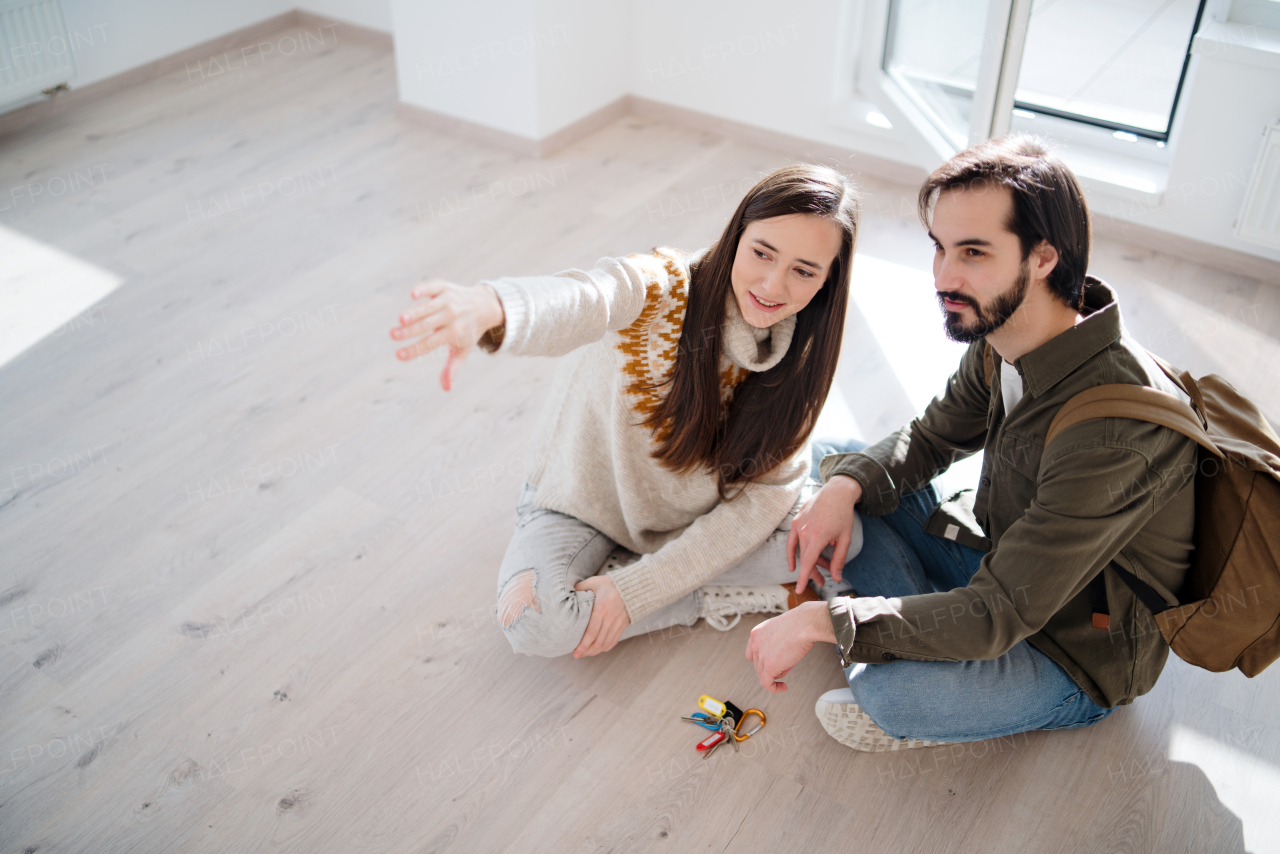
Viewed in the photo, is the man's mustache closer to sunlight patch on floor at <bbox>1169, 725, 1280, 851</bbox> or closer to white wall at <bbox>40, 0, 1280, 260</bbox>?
sunlight patch on floor at <bbox>1169, 725, 1280, 851</bbox>

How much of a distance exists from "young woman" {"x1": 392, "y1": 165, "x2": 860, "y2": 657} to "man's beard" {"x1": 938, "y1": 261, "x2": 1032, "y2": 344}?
19cm

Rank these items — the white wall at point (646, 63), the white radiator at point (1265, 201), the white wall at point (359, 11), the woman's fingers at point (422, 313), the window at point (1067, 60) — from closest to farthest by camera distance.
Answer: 1. the woman's fingers at point (422, 313)
2. the white radiator at point (1265, 201)
3. the window at point (1067, 60)
4. the white wall at point (646, 63)
5. the white wall at point (359, 11)

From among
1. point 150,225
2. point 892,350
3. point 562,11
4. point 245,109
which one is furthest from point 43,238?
point 892,350

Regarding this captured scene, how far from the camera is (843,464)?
1813mm

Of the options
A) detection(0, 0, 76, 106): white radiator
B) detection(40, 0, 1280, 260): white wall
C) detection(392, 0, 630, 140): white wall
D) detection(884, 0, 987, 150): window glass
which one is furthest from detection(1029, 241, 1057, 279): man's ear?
detection(0, 0, 76, 106): white radiator

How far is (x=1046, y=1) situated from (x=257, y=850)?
3.12 meters

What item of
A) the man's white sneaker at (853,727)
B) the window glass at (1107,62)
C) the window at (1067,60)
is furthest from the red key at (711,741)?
the window glass at (1107,62)

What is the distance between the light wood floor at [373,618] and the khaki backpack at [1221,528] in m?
0.31

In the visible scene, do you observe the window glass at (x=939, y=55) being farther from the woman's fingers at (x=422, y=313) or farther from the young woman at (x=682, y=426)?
the woman's fingers at (x=422, y=313)

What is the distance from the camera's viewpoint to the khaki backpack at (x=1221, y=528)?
1.33 metres

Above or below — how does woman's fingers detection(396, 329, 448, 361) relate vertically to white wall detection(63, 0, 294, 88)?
above

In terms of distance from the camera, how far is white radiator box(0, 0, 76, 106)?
3326 mm

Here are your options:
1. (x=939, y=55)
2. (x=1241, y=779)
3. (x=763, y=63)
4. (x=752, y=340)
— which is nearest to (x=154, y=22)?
(x=763, y=63)

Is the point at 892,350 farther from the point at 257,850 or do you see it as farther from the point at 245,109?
the point at 245,109
